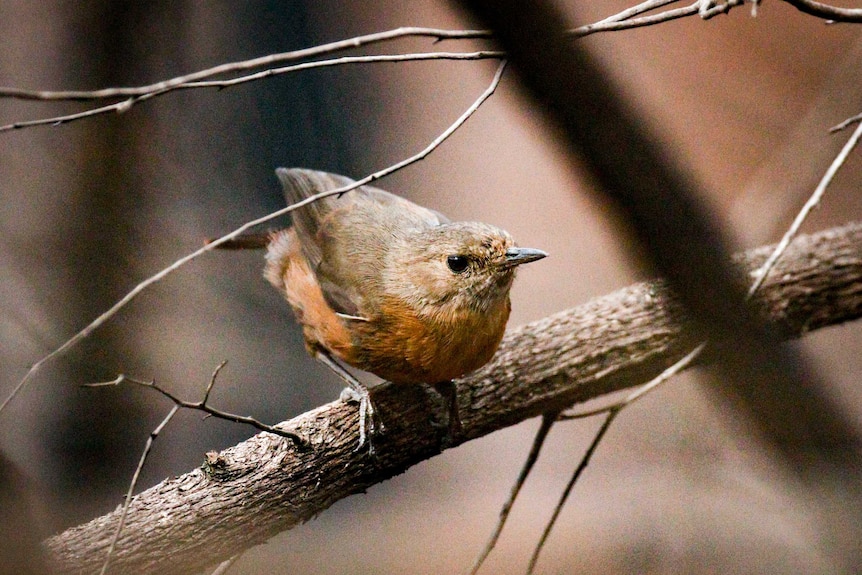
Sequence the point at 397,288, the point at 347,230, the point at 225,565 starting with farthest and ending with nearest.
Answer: the point at 347,230 → the point at 397,288 → the point at 225,565

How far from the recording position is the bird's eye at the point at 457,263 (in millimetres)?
2094

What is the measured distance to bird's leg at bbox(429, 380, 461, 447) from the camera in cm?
225

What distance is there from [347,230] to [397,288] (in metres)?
0.34

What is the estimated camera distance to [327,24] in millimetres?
3824

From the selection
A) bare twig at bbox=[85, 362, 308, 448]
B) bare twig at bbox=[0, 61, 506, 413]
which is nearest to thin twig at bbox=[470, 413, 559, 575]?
bare twig at bbox=[85, 362, 308, 448]

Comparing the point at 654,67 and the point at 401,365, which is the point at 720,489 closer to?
the point at 654,67

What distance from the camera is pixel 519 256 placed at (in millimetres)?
1993

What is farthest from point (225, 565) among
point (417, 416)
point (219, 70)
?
point (219, 70)

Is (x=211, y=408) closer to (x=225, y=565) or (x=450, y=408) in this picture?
(x=225, y=565)

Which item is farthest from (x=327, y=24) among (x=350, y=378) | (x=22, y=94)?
(x=22, y=94)

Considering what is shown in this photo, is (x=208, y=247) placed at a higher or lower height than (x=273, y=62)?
lower

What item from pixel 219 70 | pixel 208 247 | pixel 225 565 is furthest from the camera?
pixel 225 565

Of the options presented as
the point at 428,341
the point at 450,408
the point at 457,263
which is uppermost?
the point at 457,263

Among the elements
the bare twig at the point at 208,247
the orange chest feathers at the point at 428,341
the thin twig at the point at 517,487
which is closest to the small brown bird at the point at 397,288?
the orange chest feathers at the point at 428,341
